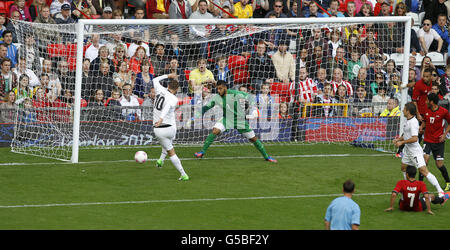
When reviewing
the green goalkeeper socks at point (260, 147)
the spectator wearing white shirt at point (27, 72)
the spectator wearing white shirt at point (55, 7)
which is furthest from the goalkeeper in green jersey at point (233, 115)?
the spectator wearing white shirt at point (55, 7)

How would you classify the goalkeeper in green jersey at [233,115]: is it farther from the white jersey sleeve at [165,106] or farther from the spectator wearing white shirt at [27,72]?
the spectator wearing white shirt at [27,72]

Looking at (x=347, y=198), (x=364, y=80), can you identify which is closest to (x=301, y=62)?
(x=364, y=80)

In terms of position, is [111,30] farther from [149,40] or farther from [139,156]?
[139,156]

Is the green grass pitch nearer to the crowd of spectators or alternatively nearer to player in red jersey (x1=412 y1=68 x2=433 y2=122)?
player in red jersey (x1=412 y1=68 x2=433 y2=122)

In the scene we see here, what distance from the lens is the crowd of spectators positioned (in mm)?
17844

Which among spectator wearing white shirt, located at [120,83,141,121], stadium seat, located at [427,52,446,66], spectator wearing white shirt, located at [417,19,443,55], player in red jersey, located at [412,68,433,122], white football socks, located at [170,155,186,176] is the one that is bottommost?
white football socks, located at [170,155,186,176]

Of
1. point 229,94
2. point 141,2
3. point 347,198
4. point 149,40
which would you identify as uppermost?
point 141,2

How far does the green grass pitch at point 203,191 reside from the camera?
10906mm

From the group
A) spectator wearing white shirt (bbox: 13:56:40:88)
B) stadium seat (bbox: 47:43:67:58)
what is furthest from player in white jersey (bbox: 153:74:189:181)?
spectator wearing white shirt (bbox: 13:56:40:88)

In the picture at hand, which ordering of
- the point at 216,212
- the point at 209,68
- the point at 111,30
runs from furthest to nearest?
the point at 209,68
the point at 111,30
the point at 216,212

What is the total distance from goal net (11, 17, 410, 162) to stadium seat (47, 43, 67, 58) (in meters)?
0.02

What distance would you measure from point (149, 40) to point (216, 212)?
8365 millimetres

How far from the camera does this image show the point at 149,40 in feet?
61.7

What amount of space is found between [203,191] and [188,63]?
272 inches
